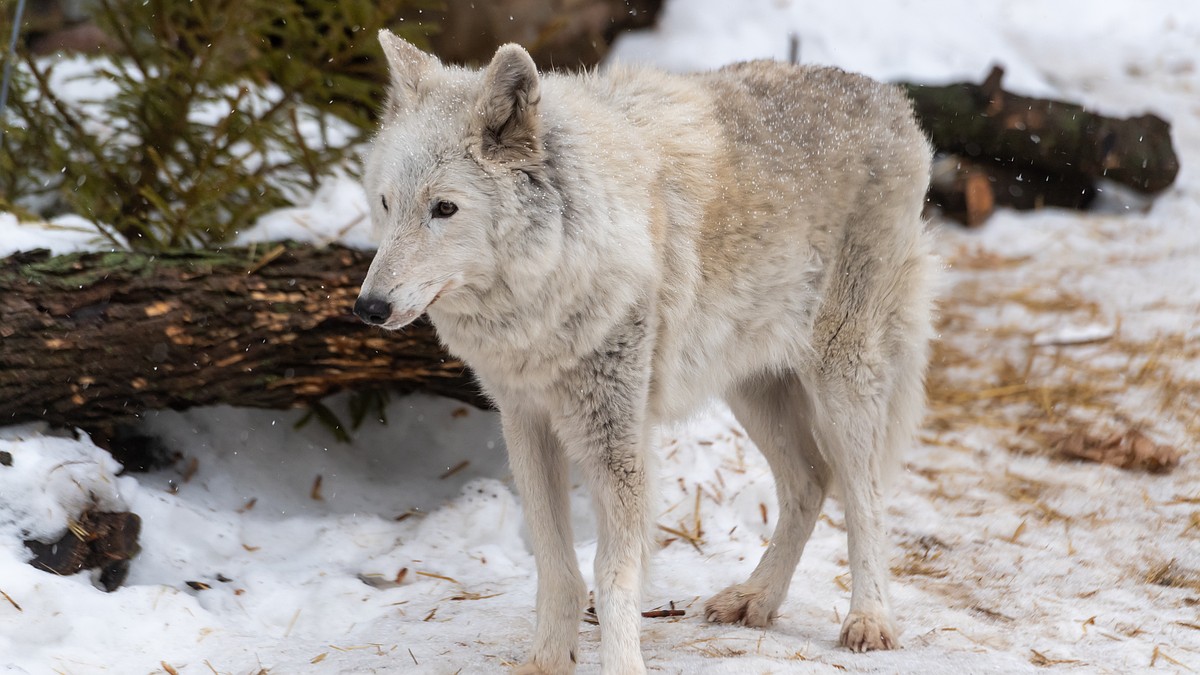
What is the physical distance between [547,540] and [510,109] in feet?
4.94

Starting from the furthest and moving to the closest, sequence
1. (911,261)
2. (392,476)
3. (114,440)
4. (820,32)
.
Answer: (820,32)
(392,476)
(114,440)
(911,261)

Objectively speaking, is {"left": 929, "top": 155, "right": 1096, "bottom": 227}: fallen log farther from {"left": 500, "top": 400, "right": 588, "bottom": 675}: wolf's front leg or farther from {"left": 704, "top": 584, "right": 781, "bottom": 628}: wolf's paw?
{"left": 500, "top": 400, "right": 588, "bottom": 675}: wolf's front leg

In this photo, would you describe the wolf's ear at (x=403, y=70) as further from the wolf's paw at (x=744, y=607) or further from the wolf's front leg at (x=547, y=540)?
the wolf's paw at (x=744, y=607)

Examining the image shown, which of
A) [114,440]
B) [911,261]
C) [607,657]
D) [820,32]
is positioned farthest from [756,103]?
[820,32]

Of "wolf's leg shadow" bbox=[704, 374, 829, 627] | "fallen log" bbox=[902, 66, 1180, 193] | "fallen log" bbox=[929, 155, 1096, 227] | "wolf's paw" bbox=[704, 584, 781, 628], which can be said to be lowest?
"wolf's paw" bbox=[704, 584, 781, 628]

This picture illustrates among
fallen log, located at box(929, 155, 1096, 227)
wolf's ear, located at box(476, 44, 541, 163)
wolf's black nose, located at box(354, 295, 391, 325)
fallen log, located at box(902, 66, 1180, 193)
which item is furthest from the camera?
fallen log, located at box(929, 155, 1096, 227)

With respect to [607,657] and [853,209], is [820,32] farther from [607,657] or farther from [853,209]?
[607,657]

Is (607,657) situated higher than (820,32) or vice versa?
(820,32)

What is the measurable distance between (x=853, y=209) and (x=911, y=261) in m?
0.35

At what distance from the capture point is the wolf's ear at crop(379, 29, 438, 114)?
3422 mm

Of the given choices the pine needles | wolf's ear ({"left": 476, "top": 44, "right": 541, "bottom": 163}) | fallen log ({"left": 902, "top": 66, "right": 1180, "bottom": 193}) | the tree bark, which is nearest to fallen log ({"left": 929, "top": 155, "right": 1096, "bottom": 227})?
fallen log ({"left": 902, "top": 66, "right": 1180, "bottom": 193})

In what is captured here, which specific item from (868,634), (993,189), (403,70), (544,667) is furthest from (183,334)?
(993,189)

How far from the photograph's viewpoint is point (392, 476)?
5.50 meters

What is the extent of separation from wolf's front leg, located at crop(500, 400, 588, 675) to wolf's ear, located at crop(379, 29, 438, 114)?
3.55 feet
